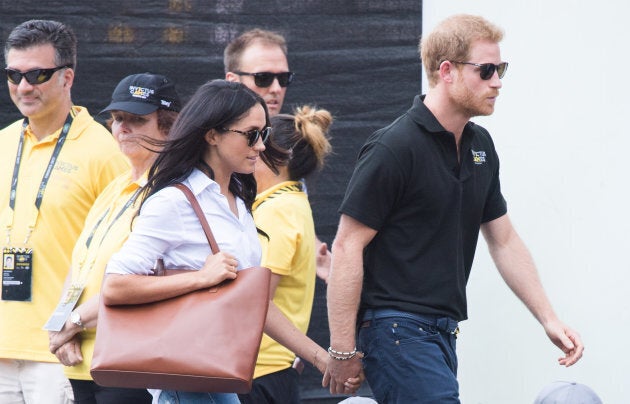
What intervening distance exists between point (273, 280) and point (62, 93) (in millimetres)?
1220

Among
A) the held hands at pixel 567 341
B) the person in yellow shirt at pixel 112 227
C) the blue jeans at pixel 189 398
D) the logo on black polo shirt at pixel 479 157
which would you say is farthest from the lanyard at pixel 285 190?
the blue jeans at pixel 189 398

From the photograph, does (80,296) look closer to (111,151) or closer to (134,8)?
(111,151)

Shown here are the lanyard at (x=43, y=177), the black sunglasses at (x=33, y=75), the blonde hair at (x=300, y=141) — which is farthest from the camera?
the black sunglasses at (x=33, y=75)

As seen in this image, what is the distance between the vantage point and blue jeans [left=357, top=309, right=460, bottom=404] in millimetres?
3428

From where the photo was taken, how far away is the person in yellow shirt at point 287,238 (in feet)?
12.6

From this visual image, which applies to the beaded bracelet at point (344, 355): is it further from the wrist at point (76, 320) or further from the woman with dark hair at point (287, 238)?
the wrist at point (76, 320)

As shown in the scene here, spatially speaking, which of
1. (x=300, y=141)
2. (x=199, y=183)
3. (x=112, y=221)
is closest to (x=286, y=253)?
(x=300, y=141)

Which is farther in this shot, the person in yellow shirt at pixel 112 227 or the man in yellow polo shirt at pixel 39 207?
the man in yellow polo shirt at pixel 39 207

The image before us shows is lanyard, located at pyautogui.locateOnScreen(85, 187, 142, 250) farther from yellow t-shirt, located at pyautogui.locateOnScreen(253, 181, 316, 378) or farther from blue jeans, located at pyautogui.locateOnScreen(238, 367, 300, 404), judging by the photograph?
blue jeans, located at pyautogui.locateOnScreen(238, 367, 300, 404)

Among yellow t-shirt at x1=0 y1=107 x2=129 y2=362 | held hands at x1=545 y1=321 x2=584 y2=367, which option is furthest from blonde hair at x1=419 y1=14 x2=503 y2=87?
yellow t-shirt at x1=0 y1=107 x2=129 y2=362

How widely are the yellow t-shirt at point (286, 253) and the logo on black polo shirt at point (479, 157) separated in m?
0.65

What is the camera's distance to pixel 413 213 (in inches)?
138

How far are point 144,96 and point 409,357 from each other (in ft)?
4.24

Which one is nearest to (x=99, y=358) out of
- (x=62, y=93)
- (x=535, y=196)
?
(x=62, y=93)
